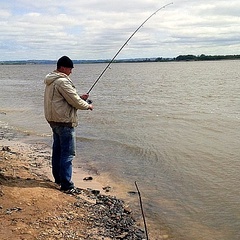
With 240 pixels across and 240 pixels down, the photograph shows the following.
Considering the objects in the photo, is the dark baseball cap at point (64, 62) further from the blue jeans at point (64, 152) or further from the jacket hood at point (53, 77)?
the blue jeans at point (64, 152)

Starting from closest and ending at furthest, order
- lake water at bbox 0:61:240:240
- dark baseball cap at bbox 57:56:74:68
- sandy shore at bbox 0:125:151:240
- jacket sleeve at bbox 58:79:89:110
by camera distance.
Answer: sandy shore at bbox 0:125:151:240 → jacket sleeve at bbox 58:79:89:110 → dark baseball cap at bbox 57:56:74:68 → lake water at bbox 0:61:240:240

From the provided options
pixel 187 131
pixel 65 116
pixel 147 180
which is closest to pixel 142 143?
pixel 187 131

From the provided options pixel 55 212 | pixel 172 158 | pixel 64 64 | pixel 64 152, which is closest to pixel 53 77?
pixel 64 64

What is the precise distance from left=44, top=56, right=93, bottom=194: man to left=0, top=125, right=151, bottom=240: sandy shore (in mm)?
535

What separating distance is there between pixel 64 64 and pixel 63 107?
686 millimetres

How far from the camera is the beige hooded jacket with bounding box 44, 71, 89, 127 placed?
5668 mm

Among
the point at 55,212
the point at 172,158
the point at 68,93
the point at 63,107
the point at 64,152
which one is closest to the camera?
the point at 55,212

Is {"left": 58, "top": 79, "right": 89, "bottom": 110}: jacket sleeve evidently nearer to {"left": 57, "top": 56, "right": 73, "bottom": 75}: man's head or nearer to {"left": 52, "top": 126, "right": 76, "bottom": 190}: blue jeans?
{"left": 57, "top": 56, "right": 73, "bottom": 75}: man's head

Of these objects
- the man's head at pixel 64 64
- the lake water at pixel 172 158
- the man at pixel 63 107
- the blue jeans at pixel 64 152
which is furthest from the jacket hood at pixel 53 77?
the lake water at pixel 172 158

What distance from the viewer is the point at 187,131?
13.6 meters

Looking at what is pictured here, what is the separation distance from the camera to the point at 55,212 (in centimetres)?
520

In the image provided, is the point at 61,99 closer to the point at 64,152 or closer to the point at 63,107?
the point at 63,107

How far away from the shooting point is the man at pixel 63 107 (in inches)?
224

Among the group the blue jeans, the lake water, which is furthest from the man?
the lake water
